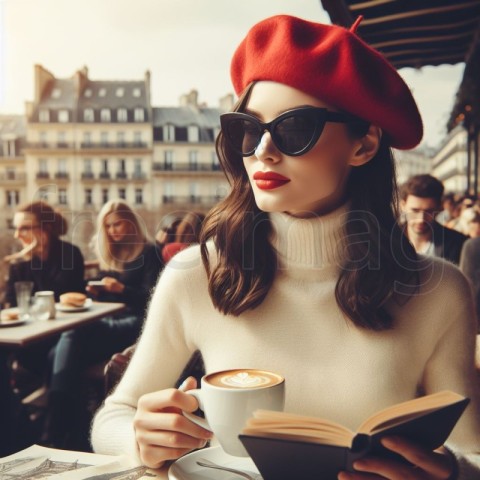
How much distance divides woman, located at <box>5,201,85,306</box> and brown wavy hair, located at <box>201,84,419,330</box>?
9.22ft

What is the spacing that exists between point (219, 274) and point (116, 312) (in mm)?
2705

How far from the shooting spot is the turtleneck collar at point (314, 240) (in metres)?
1.06

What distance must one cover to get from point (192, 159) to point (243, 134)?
2423 centimetres

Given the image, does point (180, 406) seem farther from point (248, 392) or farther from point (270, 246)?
point (270, 246)

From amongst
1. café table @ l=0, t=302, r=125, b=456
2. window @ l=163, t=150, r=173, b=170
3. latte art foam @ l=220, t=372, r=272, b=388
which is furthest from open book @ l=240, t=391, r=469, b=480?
window @ l=163, t=150, r=173, b=170

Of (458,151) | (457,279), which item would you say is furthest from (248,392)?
(458,151)

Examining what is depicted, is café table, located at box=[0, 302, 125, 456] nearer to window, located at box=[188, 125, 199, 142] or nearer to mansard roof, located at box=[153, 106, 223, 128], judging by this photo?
mansard roof, located at box=[153, 106, 223, 128]

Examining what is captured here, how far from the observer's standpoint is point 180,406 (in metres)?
0.74

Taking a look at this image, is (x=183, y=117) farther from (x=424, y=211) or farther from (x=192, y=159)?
(x=424, y=211)

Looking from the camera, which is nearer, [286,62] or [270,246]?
[286,62]

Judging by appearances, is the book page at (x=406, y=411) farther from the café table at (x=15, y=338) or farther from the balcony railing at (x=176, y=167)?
the balcony railing at (x=176, y=167)

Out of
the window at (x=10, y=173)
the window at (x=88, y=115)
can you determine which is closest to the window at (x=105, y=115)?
the window at (x=88, y=115)

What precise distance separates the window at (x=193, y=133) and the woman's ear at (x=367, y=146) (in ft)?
76.9

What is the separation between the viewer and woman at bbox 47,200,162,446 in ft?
9.90
